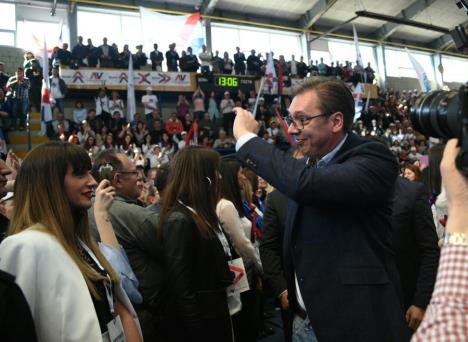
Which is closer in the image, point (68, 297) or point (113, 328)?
point (68, 297)

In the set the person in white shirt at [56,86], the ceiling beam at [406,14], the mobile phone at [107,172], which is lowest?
the mobile phone at [107,172]

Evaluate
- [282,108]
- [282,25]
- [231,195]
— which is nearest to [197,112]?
[282,108]

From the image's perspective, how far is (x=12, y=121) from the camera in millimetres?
9398

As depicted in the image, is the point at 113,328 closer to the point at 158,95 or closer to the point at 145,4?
the point at 158,95

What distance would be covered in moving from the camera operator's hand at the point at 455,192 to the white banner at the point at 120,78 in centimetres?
1264

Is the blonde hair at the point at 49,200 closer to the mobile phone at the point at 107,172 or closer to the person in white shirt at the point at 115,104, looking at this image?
the mobile phone at the point at 107,172

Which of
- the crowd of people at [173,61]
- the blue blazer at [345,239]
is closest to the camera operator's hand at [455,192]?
the blue blazer at [345,239]

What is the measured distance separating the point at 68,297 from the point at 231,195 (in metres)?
1.89

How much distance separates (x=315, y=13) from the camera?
18.4 m

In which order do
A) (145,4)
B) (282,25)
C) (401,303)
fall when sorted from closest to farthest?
(401,303) < (145,4) < (282,25)

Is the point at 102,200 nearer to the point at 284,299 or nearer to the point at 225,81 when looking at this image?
the point at 284,299

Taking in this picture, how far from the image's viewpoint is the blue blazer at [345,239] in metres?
1.31

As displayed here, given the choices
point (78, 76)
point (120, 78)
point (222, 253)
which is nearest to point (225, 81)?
point (120, 78)

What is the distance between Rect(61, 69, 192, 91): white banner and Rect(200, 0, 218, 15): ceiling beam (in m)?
4.42
